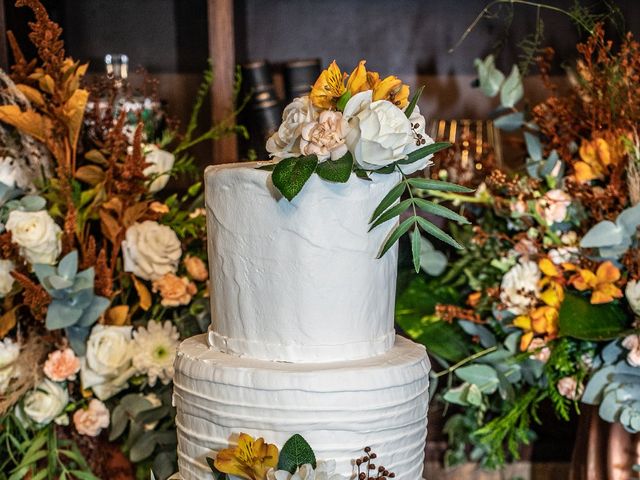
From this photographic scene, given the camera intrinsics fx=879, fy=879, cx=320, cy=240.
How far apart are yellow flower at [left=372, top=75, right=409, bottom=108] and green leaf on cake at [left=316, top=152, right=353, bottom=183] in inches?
3.5

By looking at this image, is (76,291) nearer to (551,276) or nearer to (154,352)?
(154,352)

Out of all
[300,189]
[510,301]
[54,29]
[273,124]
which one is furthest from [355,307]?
[273,124]

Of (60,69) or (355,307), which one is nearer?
(355,307)

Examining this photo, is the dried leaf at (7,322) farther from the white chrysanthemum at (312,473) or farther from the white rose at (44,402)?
the white chrysanthemum at (312,473)

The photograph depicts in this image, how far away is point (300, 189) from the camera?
0.90m

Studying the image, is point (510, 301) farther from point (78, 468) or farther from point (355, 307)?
point (78, 468)

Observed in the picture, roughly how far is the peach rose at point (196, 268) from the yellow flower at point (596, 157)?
0.64m

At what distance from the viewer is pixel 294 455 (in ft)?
2.94

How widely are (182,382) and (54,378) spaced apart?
404mm

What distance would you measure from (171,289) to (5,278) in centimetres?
25

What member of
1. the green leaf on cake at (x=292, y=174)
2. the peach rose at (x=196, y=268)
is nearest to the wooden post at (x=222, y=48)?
the peach rose at (x=196, y=268)

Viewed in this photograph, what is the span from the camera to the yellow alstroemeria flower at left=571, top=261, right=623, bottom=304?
A: 4.33ft

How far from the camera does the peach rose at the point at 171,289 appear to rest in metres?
1.41

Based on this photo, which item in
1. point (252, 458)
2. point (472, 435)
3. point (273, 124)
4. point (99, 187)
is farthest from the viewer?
point (273, 124)
